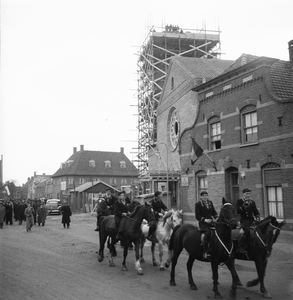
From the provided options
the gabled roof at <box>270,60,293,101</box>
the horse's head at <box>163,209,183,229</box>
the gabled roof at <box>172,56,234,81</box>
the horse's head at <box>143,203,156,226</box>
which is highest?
the gabled roof at <box>172,56,234,81</box>

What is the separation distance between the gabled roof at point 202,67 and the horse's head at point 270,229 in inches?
688

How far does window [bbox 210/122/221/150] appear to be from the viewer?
20191 millimetres

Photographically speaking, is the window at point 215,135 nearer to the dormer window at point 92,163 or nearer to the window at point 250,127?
the window at point 250,127

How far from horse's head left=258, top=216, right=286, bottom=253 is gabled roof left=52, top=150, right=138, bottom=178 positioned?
60.7 m

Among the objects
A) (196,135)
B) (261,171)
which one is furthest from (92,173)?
(261,171)

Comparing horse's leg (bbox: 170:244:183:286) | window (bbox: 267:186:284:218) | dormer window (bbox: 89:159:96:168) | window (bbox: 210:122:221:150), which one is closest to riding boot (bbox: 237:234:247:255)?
horse's leg (bbox: 170:244:183:286)

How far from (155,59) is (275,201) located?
2733 cm

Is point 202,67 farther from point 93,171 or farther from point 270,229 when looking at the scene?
point 93,171

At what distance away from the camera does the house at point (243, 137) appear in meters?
15.9

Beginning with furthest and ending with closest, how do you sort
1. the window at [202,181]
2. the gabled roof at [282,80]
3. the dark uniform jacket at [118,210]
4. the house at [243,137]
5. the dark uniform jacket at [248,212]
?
the window at [202,181]
the gabled roof at [282,80]
the house at [243,137]
the dark uniform jacket at [118,210]
the dark uniform jacket at [248,212]

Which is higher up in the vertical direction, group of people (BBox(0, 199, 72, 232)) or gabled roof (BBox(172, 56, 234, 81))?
gabled roof (BBox(172, 56, 234, 81))

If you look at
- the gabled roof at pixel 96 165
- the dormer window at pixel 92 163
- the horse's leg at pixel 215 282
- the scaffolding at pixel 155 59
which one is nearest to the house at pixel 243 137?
the horse's leg at pixel 215 282

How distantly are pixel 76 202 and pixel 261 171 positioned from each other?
127 feet

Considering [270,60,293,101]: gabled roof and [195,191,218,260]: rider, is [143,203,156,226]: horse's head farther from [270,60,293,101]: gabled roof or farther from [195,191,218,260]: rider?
[270,60,293,101]: gabled roof
